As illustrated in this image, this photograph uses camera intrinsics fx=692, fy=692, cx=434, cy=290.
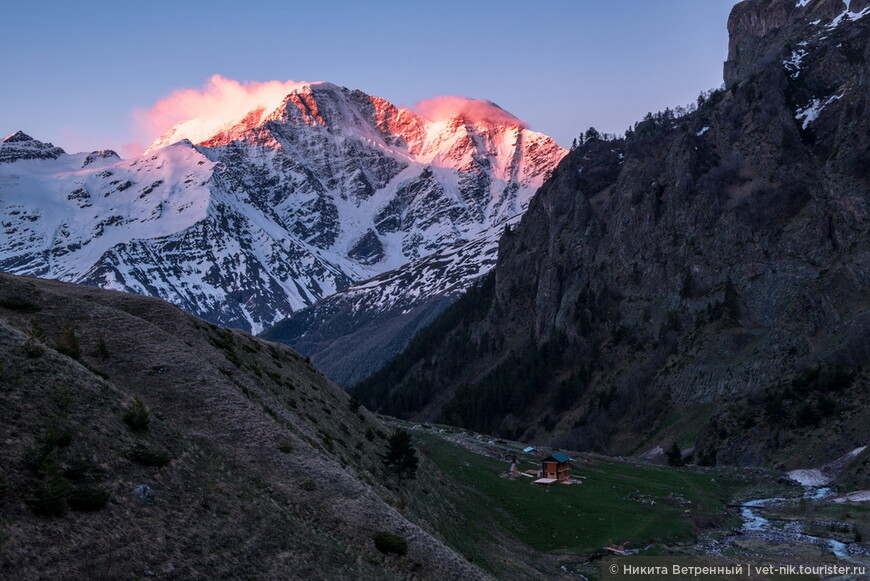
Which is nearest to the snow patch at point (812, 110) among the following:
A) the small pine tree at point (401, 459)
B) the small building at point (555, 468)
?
the small building at point (555, 468)

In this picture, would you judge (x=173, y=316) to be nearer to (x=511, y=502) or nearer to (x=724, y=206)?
(x=511, y=502)

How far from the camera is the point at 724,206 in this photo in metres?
142

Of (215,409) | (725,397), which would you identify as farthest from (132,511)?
(725,397)

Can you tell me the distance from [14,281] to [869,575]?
47.1m

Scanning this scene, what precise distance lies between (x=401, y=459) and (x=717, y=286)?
106 m

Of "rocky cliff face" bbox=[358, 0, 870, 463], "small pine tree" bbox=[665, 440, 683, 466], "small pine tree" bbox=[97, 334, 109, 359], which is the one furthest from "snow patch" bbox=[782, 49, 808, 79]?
"small pine tree" bbox=[97, 334, 109, 359]

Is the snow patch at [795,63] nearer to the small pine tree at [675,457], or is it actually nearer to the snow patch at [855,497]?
the small pine tree at [675,457]

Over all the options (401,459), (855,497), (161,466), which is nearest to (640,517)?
(855,497)

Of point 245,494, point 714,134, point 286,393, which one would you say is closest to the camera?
point 245,494

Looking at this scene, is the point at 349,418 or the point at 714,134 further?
the point at 714,134

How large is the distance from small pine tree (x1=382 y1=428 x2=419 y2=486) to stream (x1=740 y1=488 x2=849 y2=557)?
27.4 m

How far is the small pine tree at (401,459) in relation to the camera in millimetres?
41094

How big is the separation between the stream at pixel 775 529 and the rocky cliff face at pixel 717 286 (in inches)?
800

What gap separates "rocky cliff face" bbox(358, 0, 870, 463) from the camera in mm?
99500
